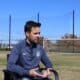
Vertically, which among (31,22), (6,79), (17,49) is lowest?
(6,79)

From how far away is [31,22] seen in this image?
238 inches

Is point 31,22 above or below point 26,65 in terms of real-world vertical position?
above

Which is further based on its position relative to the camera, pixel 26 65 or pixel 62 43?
pixel 62 43

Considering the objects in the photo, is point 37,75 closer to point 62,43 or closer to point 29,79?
point 29,79

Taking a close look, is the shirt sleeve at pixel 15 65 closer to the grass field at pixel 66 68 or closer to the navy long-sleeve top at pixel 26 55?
the navy long-sleeve top at pixel 26 55

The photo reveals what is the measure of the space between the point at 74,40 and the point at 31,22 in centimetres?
3667

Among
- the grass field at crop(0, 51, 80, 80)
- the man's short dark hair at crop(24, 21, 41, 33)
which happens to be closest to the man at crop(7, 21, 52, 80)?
the man's short dark hair at crop(24, 21, 41, 33)

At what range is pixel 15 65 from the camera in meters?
5.93

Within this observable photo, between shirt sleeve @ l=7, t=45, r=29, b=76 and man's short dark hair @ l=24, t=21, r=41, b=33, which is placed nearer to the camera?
shirt sleeve @ l=7, t=45, r=29, b=76

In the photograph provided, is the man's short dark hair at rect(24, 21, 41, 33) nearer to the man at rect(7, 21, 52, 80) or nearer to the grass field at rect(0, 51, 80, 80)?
the man at rect(7, 21, 52, 80)

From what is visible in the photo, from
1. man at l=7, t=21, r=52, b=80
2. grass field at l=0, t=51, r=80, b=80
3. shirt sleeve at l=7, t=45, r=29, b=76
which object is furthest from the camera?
grass field at l=0, t=51, r=80, b=80

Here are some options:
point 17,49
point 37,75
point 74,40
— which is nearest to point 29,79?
point 37,75

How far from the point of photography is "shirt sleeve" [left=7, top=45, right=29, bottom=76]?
19.0 feet

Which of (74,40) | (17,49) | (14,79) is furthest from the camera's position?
(74,40)
